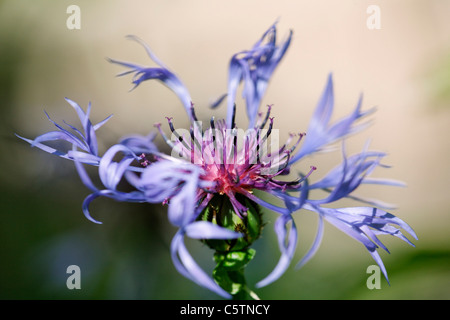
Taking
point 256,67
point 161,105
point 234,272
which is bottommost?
point 234,272

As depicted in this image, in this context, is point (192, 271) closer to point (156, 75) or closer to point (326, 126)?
point (326, 126)

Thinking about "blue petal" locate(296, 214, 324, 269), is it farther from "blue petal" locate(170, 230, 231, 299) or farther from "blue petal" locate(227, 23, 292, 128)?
"blue petal" locate(227, 23, 292, 128)

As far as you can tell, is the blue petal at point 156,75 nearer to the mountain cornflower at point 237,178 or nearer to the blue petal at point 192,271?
the mountain cornflower at point 237,178

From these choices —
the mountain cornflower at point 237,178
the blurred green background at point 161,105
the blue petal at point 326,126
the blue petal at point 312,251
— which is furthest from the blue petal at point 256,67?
the blurred green background at point 161,105

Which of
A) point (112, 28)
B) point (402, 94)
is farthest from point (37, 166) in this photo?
point (402, 94)

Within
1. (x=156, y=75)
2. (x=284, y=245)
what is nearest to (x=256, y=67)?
(x=156, y=75)
